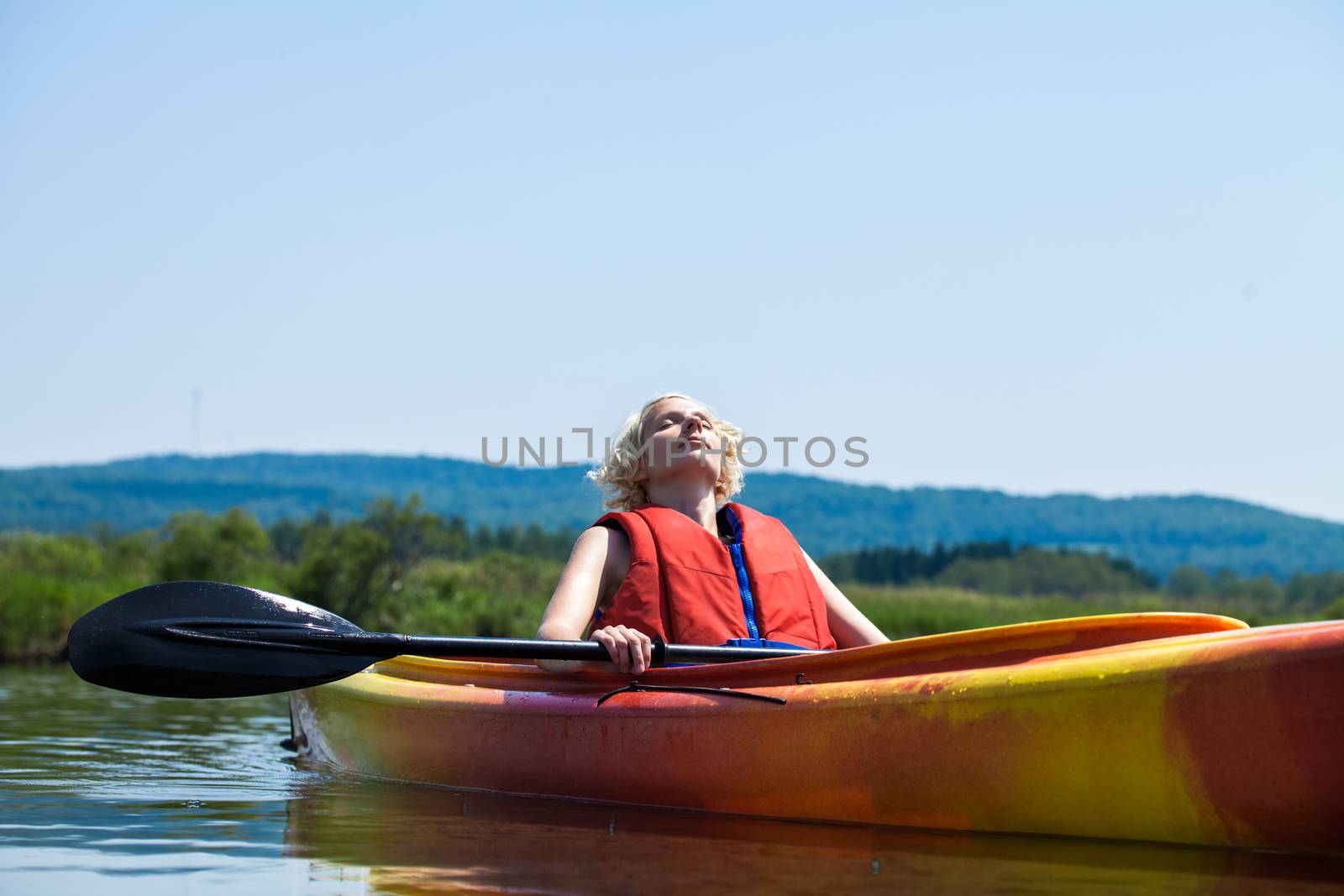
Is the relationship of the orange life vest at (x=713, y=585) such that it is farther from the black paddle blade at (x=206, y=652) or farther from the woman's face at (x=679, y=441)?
the black paddle blade at (x=206, y=652)

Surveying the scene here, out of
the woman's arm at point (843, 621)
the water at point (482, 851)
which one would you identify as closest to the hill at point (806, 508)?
the woman's arm at point (843, 621)

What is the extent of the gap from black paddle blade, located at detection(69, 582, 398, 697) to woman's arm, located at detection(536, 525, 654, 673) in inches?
28.0

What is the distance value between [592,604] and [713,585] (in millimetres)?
438

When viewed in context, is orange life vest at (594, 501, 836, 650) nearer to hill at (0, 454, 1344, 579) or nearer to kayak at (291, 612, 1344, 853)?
kayak at (291, 612, 1344, 853)

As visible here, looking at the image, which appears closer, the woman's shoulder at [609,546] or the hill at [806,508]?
the woman's shoulder at [609,546]

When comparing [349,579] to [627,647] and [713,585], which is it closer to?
[713,585]

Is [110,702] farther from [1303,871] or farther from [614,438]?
[1303,871]

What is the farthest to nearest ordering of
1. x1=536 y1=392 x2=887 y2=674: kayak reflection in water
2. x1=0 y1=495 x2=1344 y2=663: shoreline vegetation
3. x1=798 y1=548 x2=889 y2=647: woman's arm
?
x1=0 y1=495 x2=1344 y2=663: shoreline vegetation, x1=798 y1=548 x2=889 y2=647: woman's arm, x1=536 y1=392 x2=887 y2=674: kayak reflection in water

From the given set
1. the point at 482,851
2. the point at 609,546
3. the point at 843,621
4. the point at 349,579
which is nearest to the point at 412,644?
the point at 609,546

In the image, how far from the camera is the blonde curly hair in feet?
17.7

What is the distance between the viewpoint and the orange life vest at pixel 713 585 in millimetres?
4914

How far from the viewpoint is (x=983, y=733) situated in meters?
3.98

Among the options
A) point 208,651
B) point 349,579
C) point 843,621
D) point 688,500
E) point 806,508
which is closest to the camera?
point 208,651

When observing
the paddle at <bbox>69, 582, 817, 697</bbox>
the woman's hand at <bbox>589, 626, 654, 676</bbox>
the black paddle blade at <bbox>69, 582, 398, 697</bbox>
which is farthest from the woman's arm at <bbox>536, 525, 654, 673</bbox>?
the black paddle blade at <bbox>69, 582, 398, 697</bbox>
